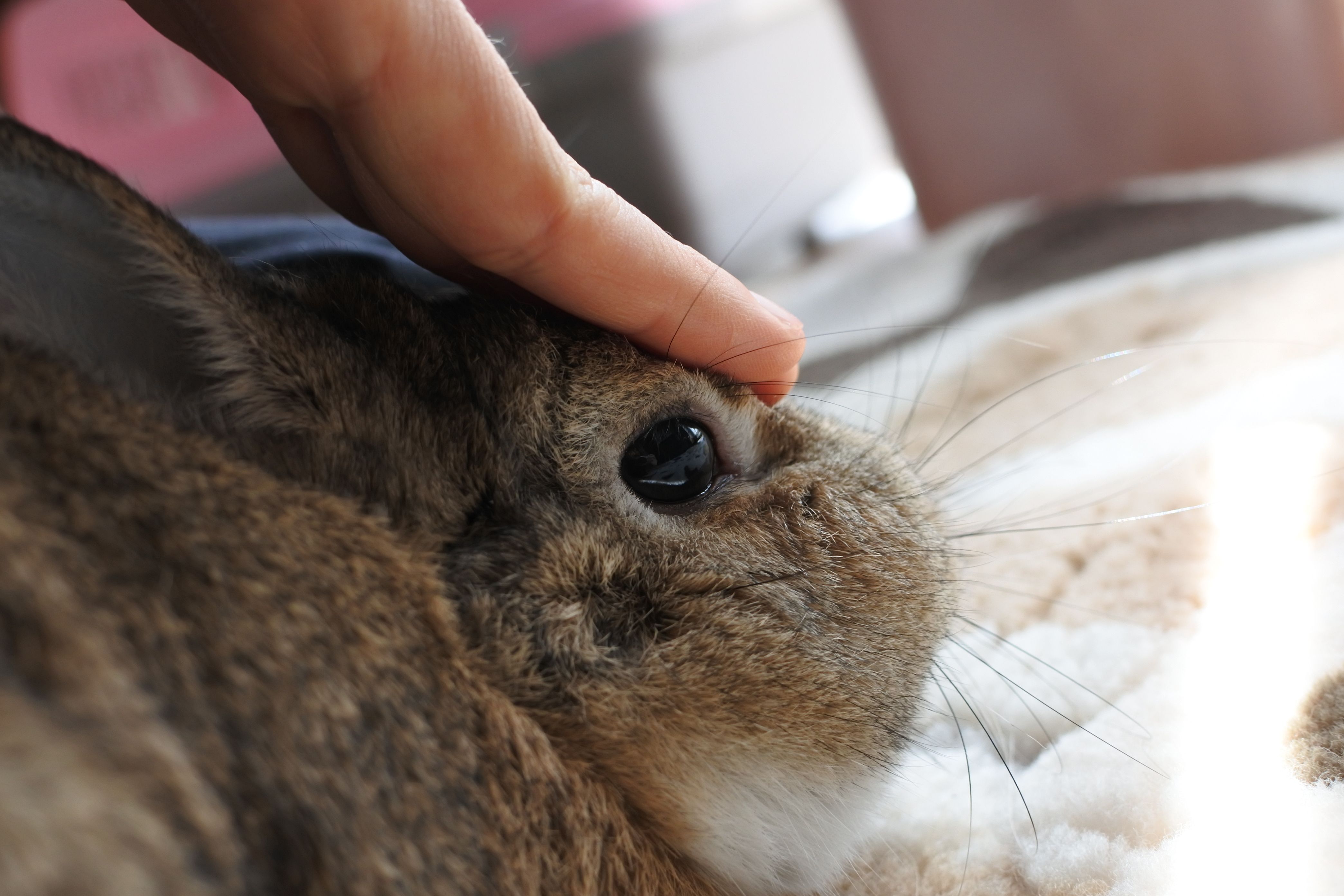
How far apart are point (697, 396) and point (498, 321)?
0.21m

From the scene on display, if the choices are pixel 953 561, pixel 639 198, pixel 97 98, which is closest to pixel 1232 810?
pixel 953 561

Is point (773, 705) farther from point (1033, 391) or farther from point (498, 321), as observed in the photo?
point (1033, 391)

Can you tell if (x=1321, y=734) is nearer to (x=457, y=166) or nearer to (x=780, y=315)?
(x=780, y=315)

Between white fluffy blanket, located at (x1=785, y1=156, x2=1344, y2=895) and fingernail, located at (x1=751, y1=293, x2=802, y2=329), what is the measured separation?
0.33 metres

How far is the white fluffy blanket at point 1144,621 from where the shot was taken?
932 millimetres

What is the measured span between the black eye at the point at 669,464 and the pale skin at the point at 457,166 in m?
0.10

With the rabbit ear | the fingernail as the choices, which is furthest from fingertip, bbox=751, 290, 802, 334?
the rabbit ear

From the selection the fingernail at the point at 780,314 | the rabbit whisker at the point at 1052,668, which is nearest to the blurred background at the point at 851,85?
the fingernail at the point at 780,314

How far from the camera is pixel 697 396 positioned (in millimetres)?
1080

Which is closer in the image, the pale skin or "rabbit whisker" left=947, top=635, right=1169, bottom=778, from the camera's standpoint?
the pale skin

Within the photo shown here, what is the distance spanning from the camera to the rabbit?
24.9 inches

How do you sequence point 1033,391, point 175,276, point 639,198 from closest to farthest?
point 175,276, point 1033,391, point 639,198

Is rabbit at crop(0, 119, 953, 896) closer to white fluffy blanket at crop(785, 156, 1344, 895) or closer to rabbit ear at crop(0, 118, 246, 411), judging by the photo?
rabbit ear at crop(0, 118, 246, 411)

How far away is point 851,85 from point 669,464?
11.3 feet
